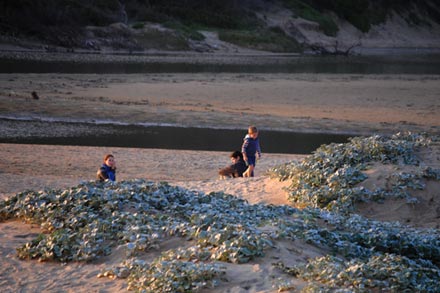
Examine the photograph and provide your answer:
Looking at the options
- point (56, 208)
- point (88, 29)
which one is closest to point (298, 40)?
point (88, 29)

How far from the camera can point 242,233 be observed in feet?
23.0

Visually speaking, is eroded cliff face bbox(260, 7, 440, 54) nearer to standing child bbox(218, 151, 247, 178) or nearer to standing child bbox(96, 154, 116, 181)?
standing child bbox(218, 151, 247, 178)

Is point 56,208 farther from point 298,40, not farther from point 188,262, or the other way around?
point 298,40

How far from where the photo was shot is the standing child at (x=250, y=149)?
13.2 m

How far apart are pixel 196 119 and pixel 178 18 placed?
35231 millimetres

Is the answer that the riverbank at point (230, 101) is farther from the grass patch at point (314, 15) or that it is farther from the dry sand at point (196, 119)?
the grass patch at point (314, 15)

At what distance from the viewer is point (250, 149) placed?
43.5 ft

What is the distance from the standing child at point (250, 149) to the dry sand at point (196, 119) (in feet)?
2.36

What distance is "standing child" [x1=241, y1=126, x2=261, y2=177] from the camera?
13.2 m

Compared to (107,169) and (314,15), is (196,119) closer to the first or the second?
(107,169)

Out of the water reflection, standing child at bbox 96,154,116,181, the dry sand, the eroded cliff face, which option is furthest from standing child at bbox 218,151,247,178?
the eroded cliff face

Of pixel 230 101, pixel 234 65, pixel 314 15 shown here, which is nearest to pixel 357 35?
pixel 314 15

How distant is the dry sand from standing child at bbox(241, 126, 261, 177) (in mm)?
720

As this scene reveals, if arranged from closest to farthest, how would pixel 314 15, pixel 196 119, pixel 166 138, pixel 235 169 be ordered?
pixel 235 169 → pixel 166 138 → pixel 196 119 → pixel 314 15
